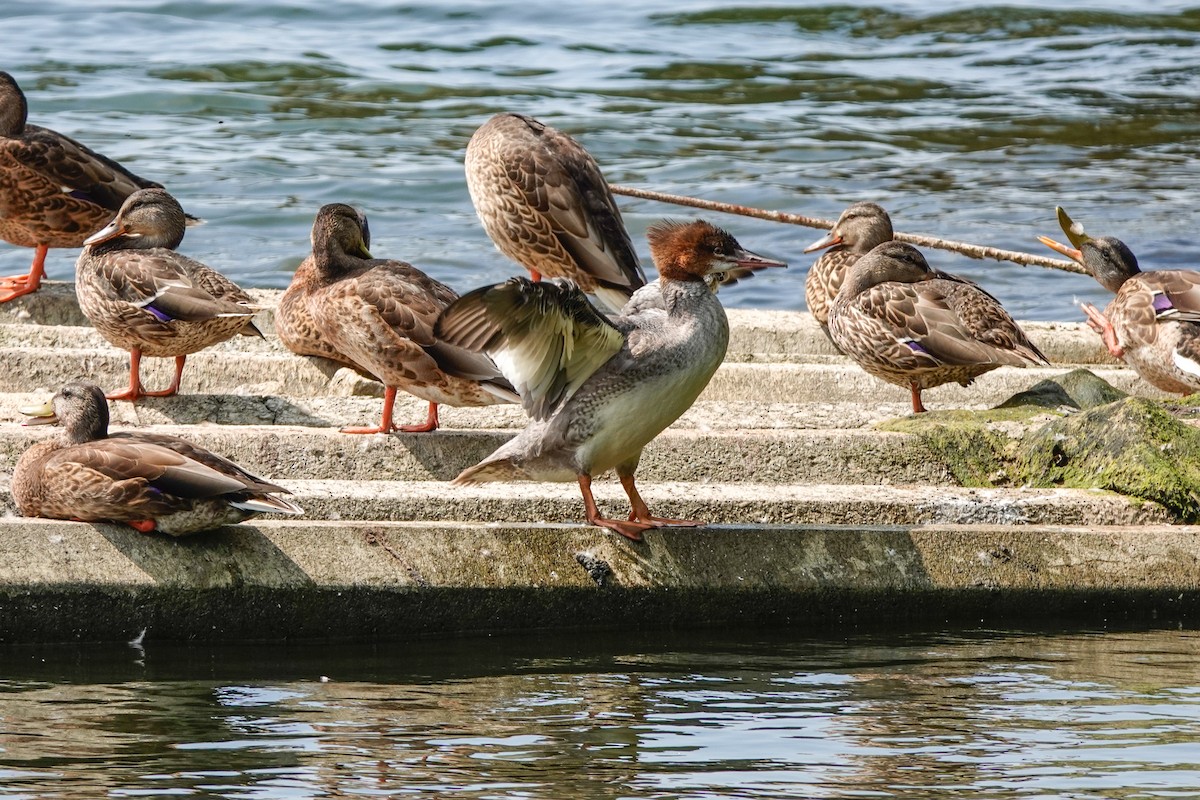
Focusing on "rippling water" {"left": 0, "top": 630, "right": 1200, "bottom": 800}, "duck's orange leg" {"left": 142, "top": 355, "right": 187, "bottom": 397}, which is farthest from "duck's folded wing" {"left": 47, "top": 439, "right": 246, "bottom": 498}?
"duck's orange leg" {"left": 142, "top": 355, "right": 187, "bottom": 397}

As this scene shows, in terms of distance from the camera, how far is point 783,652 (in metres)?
5.71

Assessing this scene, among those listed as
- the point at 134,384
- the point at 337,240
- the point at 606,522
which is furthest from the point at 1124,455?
the point at 134,384

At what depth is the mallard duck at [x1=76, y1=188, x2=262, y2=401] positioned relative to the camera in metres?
7.89

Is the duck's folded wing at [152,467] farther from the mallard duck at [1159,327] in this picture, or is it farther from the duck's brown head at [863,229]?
the duck's brown head at [863,229]

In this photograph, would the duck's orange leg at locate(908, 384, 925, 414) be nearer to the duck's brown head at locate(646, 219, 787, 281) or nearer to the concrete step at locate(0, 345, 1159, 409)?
the concrete step at locate(0, 345, 1159, 409)

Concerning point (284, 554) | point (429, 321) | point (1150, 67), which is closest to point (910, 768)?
point (284, 554)

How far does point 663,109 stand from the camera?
2098cm

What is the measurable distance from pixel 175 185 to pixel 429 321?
10.3m

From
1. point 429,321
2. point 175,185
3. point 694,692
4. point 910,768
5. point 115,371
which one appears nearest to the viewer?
point 910,768

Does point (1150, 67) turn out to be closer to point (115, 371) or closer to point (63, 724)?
point (115, 371)

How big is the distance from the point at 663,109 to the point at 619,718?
16.6 meters

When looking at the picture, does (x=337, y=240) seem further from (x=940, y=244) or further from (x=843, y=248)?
(x=940, y=244)

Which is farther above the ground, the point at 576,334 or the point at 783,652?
the point at 576,334

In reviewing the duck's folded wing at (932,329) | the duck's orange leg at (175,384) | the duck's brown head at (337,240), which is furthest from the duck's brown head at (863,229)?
the duck's orange leg at (175,384)
